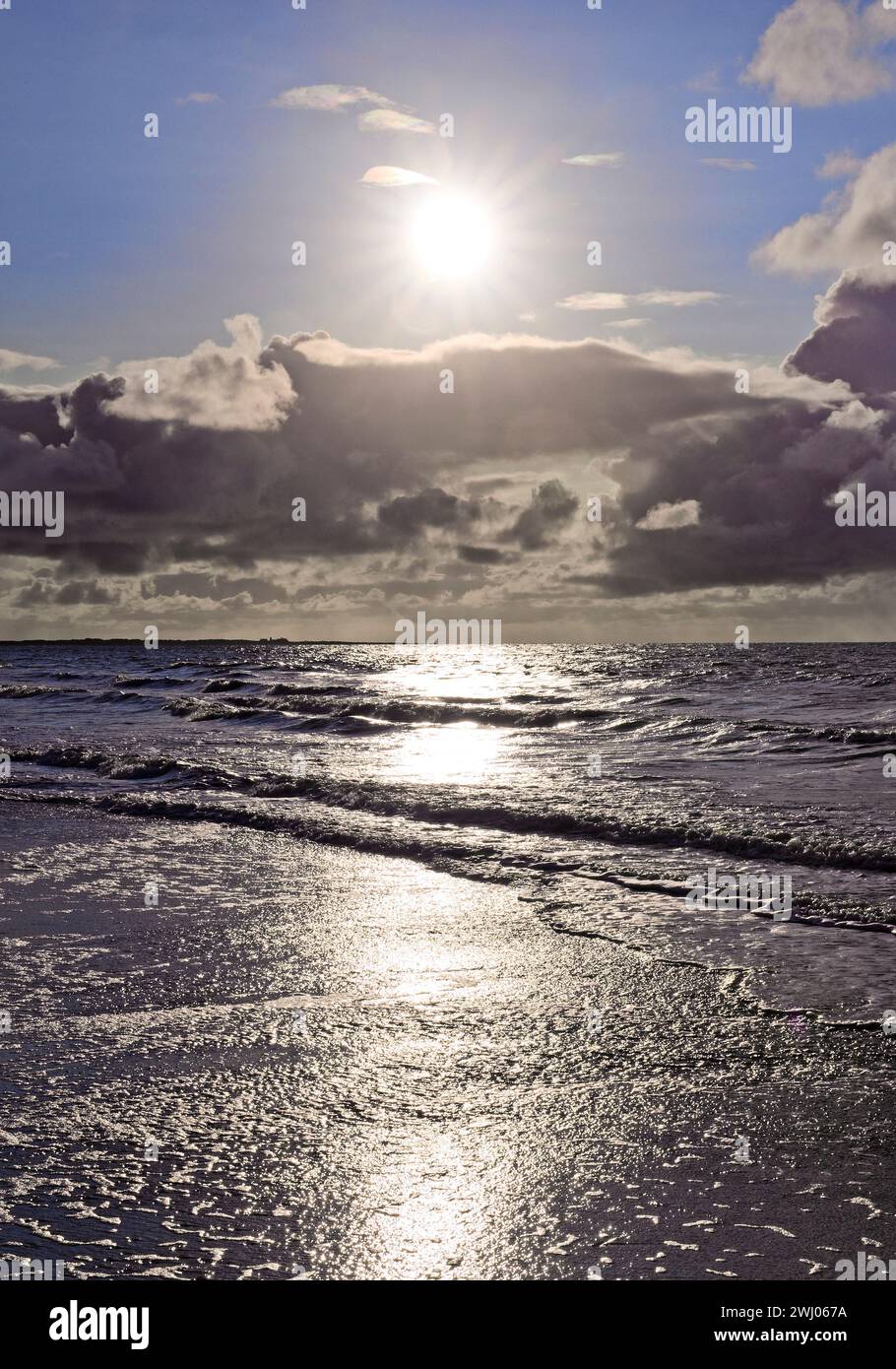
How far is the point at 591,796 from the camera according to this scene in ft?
53.0

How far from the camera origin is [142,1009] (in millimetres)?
6555

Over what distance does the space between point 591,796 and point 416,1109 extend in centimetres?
1137

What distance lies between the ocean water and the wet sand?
1050 millimetres

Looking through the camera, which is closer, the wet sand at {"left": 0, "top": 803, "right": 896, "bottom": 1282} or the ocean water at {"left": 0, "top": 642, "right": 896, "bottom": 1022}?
the wet sand at {"left": 0, "top": 803, "right": 896, "bottom": 1282}

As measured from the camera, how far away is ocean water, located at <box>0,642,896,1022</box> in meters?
8.77

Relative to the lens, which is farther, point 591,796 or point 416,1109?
point 591,796

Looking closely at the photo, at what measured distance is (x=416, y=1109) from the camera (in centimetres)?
500

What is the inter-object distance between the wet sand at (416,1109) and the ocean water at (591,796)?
3.45 feet

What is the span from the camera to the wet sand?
387 cm

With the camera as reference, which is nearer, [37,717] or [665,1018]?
[665,1018]

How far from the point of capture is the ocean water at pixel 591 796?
877cm

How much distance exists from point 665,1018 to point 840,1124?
166cm
